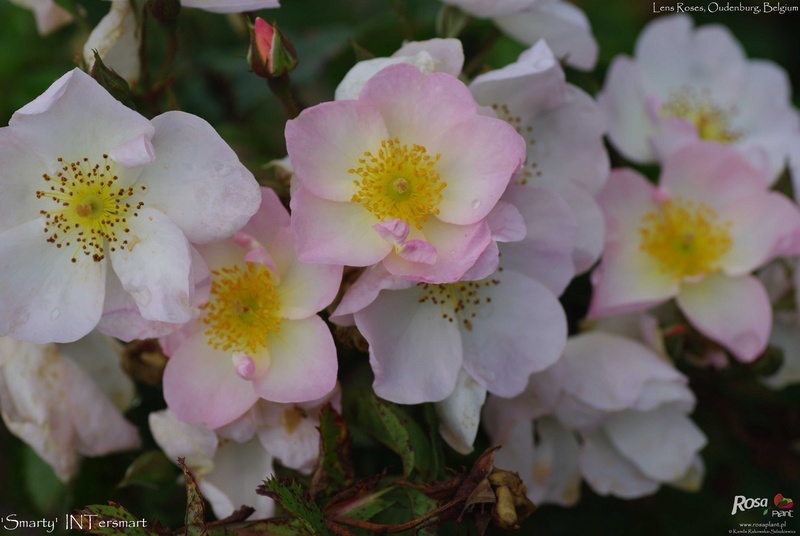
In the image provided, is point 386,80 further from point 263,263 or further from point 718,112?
point 718,112

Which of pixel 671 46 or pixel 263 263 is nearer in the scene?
pixel 263 263

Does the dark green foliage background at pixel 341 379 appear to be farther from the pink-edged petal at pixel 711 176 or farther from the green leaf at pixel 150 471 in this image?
the pink-edged petal at pixel 711 176

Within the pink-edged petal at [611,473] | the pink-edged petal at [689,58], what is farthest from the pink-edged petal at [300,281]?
the pink-edged petal at [689,58]

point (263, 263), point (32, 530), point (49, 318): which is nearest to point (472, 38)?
point (263, 263)

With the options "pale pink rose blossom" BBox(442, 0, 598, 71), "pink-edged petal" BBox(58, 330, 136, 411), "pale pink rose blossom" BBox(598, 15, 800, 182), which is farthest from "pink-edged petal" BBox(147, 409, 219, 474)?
A: "pale pink rose blossom" BBox(598, 15, 800, 182)

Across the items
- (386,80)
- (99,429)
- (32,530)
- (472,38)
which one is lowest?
(32,530)

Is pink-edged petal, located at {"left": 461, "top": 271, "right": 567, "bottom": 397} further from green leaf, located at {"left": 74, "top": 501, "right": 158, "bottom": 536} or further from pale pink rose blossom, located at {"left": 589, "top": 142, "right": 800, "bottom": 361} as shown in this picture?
green leaf, located at {"left": 74, "top": 501, "right": 158, "bottom": 536}

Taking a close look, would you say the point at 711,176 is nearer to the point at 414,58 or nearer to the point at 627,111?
the point at 627,111

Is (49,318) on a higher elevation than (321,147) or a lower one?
lower

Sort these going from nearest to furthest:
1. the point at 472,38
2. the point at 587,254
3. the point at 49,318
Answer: the point at 49,318
the point at 587,254
the point at 472,38

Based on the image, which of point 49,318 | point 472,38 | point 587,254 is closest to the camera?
point 49,318
